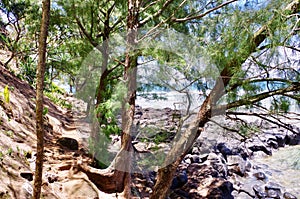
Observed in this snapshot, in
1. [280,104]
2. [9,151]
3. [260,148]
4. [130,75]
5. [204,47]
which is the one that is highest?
[204,47]

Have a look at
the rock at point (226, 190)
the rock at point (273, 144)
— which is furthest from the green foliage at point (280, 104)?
the rock at point (273, 144)

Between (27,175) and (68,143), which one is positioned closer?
(27,175)

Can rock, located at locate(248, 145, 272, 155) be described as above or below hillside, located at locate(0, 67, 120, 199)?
below

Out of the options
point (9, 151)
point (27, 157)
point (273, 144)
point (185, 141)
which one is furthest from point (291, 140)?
point (9, 151)

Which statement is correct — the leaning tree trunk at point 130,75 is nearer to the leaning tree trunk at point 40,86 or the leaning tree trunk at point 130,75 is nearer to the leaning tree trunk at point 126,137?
the leaning tree trunk at point 126,137

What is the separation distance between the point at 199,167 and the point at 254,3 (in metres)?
4.42

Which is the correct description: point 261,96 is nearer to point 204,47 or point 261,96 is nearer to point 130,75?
point 204,47

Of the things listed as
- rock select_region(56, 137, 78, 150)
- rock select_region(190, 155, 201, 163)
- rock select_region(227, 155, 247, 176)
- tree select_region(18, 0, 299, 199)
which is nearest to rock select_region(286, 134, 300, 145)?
rock select_region(227, 155, 247, 176)

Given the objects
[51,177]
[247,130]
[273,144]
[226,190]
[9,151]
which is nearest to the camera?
[9,151]

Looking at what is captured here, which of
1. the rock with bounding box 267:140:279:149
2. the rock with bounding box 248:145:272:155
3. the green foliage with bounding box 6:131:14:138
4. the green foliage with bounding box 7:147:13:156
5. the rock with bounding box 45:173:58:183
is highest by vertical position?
the green foliage with bounding box 6:131:14:138

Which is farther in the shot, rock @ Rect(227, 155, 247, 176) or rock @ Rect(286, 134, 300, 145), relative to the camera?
rock @ Rect(286, 134, 300, 145)

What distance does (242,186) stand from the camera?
5848mm

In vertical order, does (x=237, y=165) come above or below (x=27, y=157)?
below

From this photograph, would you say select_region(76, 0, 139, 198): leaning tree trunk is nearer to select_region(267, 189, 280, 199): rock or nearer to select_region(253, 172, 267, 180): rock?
select_region(267, 189, 280, 199): rock
